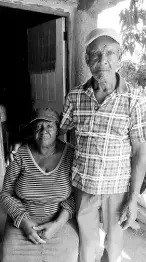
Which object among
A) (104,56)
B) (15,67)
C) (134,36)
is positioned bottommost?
(104,56)

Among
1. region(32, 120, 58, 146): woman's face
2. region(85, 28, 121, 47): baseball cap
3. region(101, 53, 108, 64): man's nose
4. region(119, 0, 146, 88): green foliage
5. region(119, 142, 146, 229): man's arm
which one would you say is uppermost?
region(119, 0, 146, 88): green foliage

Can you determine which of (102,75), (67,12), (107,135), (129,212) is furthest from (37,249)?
(67,12)

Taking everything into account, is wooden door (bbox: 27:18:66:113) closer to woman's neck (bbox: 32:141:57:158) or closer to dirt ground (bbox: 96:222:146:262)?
woman's neck (bbox: 32:141:57:158)

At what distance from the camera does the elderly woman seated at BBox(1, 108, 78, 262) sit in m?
1.66

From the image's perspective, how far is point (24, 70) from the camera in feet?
16.4

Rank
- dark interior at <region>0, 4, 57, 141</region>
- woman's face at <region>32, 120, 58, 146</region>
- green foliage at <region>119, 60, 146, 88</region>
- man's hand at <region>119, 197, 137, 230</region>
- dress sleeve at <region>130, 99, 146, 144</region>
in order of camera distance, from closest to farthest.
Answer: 1. dress sleeve at <region>130, 99, 146, 144</region>
2. man's hand at <region>119, 197, 137, 230</region>
3. woman's face at <region>32, 120, 58, 146</region>
4. green foliage at <region>119, 60, 146, 88</region>
5. dark interior at <region>0, 4, 57, 141</region>

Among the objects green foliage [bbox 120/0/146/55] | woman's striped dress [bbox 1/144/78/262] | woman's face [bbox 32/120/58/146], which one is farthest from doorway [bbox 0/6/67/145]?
woman's striped dress [bbox 1/144/78/262]

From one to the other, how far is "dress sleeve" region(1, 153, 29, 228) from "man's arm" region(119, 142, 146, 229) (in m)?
0.74

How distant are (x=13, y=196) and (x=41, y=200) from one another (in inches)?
9.5

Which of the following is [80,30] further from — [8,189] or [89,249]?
[89,249]

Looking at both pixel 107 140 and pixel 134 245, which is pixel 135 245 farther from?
pixel 107 140

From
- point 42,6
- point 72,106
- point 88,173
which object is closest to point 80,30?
point 42,6

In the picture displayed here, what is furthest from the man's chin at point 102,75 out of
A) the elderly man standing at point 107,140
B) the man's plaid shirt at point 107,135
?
the man's plaid shirt at point 107,135

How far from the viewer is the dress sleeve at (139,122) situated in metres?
1.50
